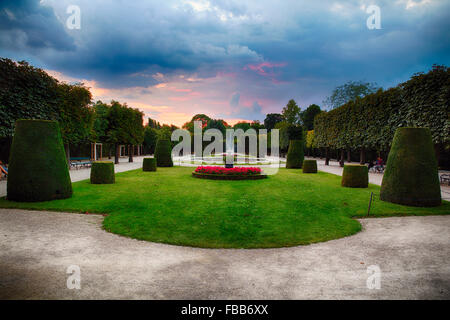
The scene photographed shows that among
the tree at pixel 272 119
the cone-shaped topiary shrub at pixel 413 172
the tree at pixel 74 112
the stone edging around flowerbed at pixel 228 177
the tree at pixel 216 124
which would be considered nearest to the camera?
the cone-shaped topiary shrub at pixel 413 172

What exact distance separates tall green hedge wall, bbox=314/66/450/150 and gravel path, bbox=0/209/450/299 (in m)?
11.6

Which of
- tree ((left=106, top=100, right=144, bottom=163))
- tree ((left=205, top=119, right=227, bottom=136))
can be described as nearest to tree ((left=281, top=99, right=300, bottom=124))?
tree ((left=205, top=119, right=227, bottom=136))

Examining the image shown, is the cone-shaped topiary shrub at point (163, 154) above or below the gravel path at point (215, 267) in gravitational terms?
above

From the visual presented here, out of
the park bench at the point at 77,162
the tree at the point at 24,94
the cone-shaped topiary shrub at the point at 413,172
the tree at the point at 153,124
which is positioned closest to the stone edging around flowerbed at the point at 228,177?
Result: the cone-shaped topiary shrub at the point at 413,172

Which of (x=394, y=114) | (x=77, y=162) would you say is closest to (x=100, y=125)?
(x=77, y=162)

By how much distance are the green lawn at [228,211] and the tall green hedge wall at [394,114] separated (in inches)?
281

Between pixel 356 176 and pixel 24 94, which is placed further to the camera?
pixel 24 94

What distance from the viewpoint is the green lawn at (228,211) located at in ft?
20.6

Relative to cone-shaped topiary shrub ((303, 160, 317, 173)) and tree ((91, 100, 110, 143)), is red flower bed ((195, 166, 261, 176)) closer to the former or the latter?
cone-shaped topiary shrub ((303, 160, 317, 173))

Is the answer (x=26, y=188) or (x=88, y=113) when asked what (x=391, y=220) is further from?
(x=88, y=113)

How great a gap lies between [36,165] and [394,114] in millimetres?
21029

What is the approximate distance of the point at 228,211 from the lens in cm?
844

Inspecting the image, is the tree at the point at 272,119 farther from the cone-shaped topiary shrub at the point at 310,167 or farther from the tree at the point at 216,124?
the cone-shaped topiary shrub at the point at 310,167

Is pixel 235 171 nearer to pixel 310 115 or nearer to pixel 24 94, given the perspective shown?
pixel 24 94
